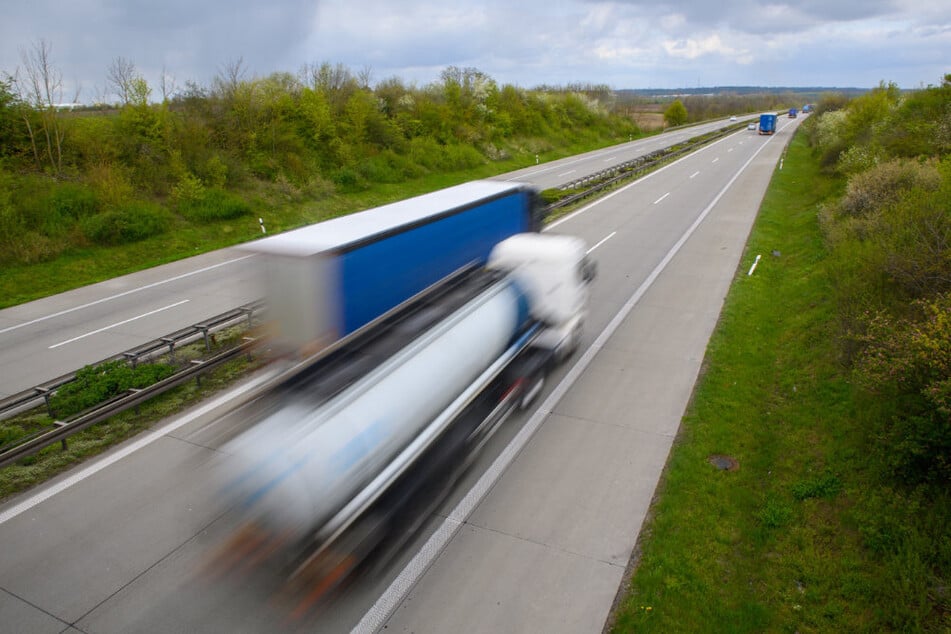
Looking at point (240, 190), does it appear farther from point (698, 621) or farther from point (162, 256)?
point (698, 621)

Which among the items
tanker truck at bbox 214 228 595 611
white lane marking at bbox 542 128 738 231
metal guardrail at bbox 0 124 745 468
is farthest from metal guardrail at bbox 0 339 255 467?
white lane marking at bbox 542 128 738 231

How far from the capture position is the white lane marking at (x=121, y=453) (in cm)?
706

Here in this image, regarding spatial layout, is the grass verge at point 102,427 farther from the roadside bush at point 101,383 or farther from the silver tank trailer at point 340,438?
the silver tank trailer at point 340,438

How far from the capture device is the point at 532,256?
9.96 metres

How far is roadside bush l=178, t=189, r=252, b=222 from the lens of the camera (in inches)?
862

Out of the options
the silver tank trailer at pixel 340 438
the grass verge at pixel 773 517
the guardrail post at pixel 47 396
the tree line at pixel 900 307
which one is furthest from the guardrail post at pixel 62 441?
the tree line at pixel 900 307

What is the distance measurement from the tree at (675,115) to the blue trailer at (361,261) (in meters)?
80.1

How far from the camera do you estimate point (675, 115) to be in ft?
270

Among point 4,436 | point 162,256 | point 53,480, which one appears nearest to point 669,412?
point 53,480

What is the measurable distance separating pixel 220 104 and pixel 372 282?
77.3 feet

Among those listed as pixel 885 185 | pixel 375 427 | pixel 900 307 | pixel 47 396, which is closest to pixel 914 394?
pixel 900 307

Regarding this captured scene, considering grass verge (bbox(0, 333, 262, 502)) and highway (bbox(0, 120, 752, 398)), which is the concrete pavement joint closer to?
grass verge (bbox(0, 333, 262, 502))

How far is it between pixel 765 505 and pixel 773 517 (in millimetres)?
290

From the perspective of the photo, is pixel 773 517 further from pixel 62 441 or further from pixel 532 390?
pixel 62 441
